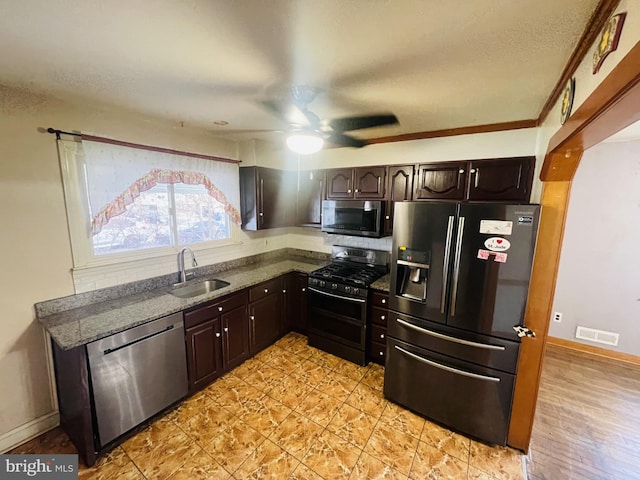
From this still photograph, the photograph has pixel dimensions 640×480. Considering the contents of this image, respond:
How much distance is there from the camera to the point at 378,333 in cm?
286

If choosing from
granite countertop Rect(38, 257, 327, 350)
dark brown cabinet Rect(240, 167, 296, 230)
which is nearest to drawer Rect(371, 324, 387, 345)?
granite countertop Rect(38, 257, 327, 350)

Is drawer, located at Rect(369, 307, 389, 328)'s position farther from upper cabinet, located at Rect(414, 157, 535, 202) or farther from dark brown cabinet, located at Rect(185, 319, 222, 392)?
dark brown cabinet, located at Rect(185, 319, 222, 392)

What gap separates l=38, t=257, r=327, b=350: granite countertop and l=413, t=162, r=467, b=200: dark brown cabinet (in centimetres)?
200

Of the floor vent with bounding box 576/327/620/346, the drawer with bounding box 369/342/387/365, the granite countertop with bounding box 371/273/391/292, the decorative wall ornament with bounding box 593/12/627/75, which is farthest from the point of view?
the floor vent with bounding box 576/327/620/346

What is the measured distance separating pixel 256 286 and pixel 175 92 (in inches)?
75.4

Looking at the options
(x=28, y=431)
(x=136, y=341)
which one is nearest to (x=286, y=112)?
(x=136, y=341)

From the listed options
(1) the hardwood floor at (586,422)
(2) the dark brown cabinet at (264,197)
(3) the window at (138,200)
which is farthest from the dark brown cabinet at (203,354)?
(1) the hardwood floor at (586,422)

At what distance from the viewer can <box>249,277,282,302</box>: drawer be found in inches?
115

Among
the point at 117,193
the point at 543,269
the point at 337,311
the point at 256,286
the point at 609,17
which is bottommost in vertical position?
the point at 337,311

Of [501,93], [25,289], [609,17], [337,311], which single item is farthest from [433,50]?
[25,289]

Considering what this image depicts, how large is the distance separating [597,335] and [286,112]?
14.1 ft

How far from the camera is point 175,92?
71.8 inches

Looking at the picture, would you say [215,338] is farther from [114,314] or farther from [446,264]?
[446,264]

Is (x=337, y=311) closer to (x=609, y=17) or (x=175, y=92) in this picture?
(x=175, y=92)
